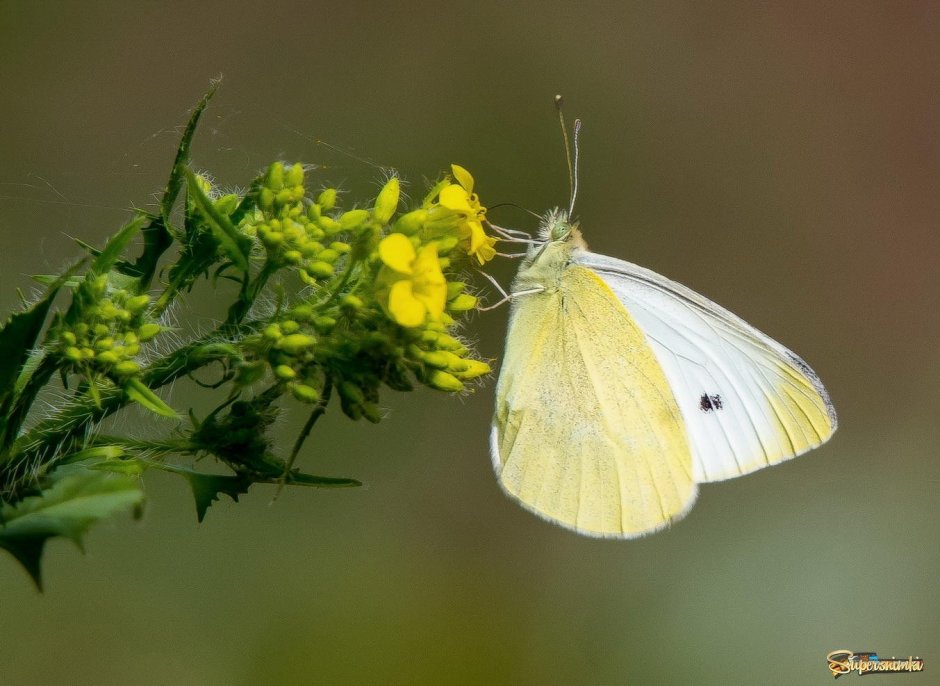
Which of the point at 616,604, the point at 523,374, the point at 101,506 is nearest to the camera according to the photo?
the point at 101,506

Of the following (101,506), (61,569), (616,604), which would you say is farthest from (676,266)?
(101,506)

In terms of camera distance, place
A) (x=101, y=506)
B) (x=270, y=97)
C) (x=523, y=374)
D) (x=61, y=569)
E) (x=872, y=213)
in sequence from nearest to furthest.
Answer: (x=101, y=506)
(x=523, y=374)
(x=61, y=569)
(x=270, y=97)
(x=872, y=213)

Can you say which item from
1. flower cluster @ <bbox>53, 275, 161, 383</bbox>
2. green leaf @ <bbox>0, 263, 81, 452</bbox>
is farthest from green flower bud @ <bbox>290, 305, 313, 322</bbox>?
green leaf @ <bbox>0, 263, 81, 452</bbox>

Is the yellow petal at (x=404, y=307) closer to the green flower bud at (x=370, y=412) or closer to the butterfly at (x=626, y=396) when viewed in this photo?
the green flower bud at (x=370, y=412)

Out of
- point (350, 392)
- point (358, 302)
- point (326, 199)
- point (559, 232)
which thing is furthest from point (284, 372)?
point (559, 232)

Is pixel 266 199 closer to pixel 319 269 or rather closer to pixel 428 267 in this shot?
pixel 319 269

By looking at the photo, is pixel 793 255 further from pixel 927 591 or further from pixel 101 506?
pixel 101 506
